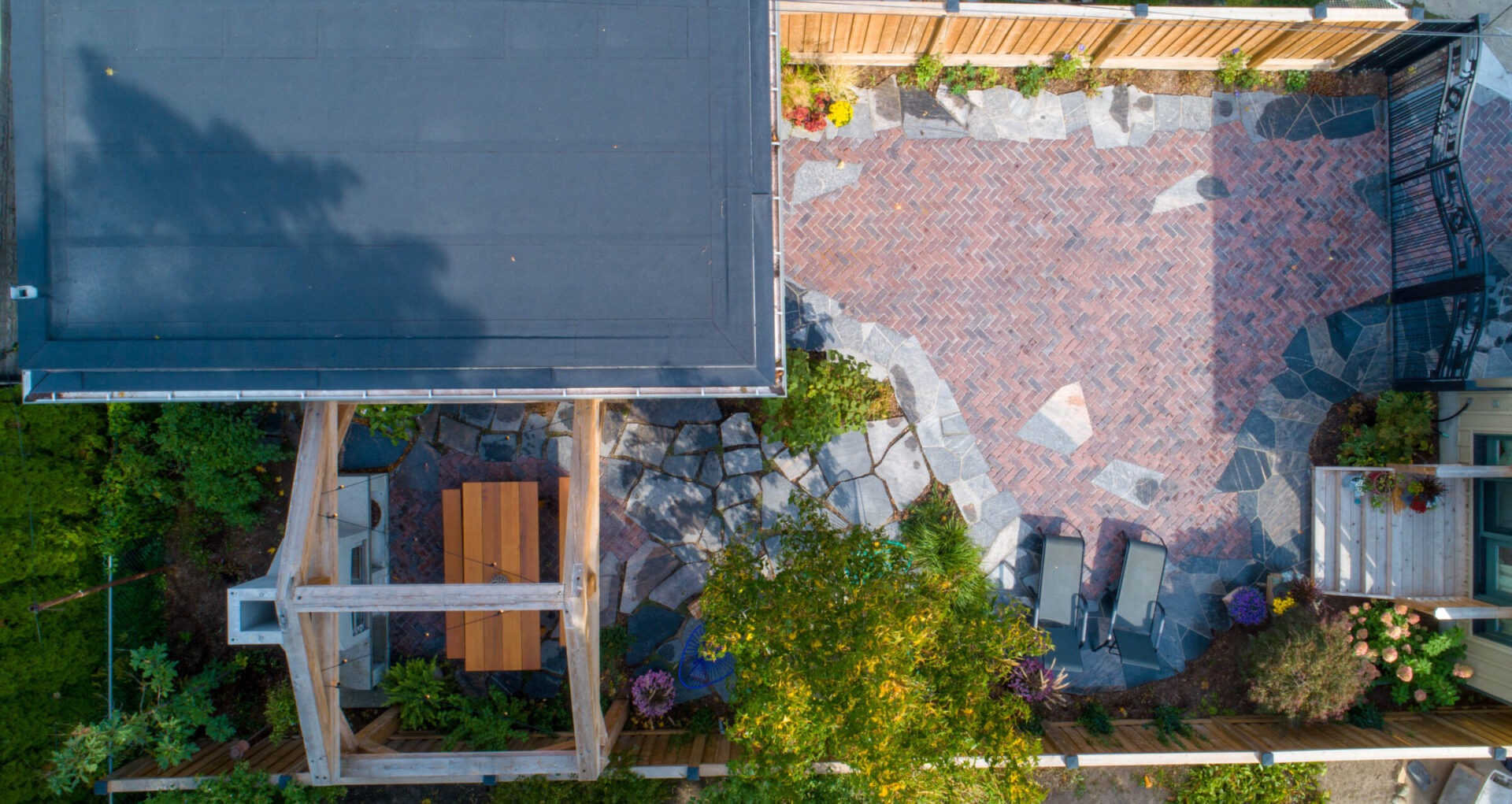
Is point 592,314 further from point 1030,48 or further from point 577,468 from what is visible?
point 1030,48

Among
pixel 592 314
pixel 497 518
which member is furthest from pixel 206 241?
pixel 497 518

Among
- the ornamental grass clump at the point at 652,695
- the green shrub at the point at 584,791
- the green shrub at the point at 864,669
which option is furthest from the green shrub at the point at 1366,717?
the green shrub at the point at 584,791

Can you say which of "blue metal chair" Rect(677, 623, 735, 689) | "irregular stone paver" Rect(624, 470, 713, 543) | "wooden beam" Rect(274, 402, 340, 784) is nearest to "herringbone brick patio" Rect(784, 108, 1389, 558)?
"irregular stone paver" Rect(624, 470, 713, 543)

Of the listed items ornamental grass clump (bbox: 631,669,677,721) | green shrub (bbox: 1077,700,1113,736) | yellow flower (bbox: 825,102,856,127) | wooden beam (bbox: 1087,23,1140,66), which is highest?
wooden beam (bbox: 1087,23,1140,66)

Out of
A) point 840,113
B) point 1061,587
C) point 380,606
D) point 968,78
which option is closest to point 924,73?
point 968,78

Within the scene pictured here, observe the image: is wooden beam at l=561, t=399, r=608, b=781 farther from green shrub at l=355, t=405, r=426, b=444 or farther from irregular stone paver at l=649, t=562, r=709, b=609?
green shrub at l=355, t=405, r=426, b=444

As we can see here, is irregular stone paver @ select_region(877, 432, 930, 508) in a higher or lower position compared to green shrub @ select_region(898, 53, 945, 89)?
lower

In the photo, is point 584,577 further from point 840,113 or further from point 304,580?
point 840,113
